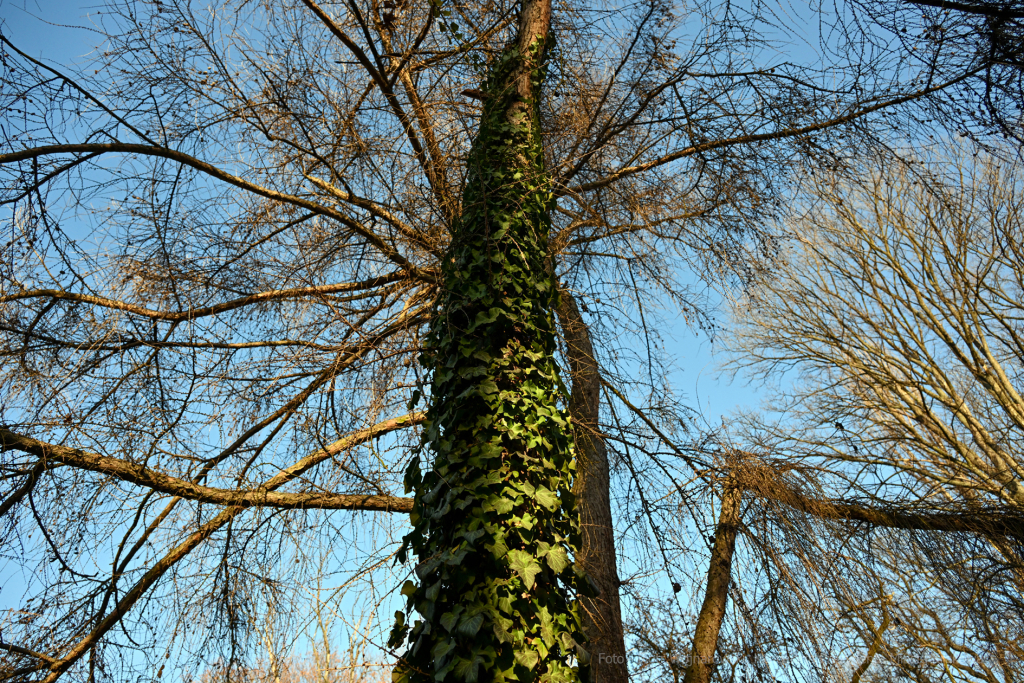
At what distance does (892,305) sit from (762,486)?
6098mm

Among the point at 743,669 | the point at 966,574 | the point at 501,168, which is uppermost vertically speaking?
the point at 501,168

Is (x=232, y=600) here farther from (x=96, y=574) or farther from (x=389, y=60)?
(x=389, y=60)

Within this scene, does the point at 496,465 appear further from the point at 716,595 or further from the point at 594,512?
the point at 716,595

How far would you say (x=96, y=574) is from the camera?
12.4ft

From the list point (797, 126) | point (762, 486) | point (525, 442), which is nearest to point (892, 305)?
point (797, 126)

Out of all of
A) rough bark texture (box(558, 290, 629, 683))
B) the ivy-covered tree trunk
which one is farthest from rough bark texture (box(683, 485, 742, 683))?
the ivy-covered tree trunk

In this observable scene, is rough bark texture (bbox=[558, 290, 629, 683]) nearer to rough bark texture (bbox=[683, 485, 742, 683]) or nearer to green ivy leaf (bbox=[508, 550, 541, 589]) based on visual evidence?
green ivy leaf (bbox=[508, 550, 541, 589])

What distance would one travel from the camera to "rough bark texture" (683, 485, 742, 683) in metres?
4.27

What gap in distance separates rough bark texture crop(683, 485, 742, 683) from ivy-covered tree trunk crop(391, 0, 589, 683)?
1938 mm

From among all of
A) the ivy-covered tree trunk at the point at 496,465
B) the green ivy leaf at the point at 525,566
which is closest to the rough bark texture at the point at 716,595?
the ivy-covered tree trunk at the point at 496,465

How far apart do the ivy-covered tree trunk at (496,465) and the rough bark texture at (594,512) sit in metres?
0.41

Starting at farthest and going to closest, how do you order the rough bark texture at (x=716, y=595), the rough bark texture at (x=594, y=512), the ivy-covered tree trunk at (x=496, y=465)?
the rough bark texture at (x=716, y=595) < the rough bark texture at (x=594, y=512) < the ivy-covered tree trunk at (x=496, y=465)

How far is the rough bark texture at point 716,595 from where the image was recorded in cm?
427

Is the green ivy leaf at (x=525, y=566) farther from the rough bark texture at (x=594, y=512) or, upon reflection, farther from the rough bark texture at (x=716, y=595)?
the rough bark texture at (x=716, y=595)
